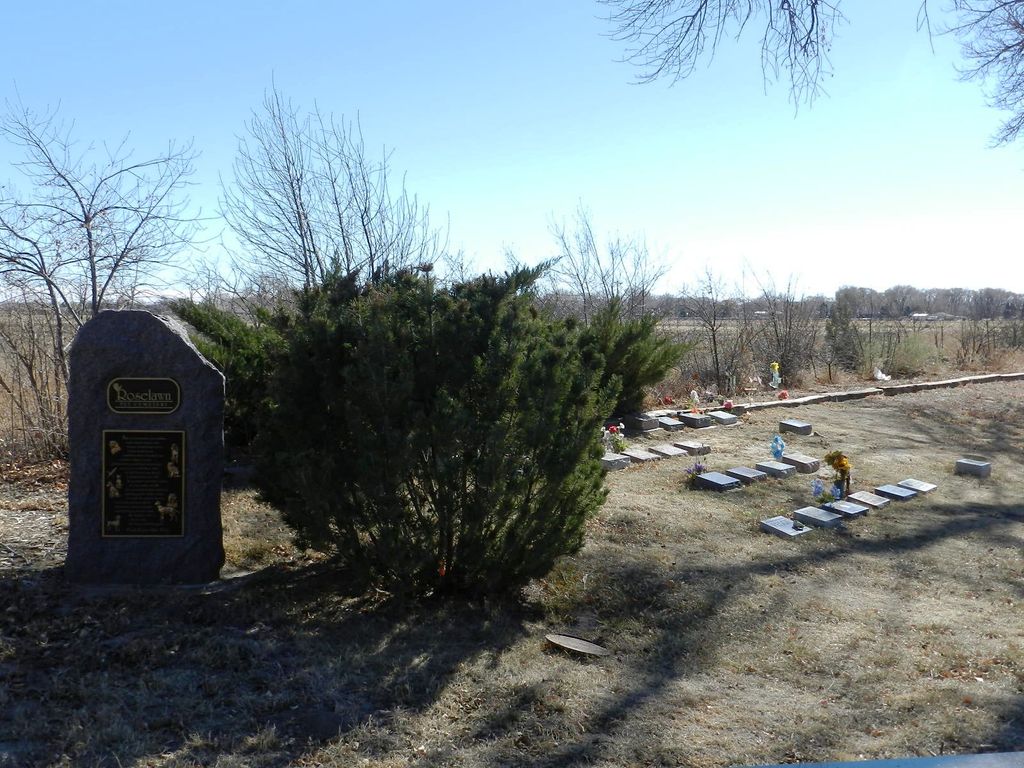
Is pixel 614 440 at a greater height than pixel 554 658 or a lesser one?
greater

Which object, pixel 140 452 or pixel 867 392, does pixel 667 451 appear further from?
pixel 140 452

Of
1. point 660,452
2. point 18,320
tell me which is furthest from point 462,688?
point 18,320

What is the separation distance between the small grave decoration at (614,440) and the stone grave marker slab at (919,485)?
272 centimetres

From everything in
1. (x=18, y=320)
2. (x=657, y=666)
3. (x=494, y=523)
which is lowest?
(x=657, y=666)

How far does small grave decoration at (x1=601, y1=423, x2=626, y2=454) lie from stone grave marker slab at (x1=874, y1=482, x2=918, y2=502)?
2.53 meters

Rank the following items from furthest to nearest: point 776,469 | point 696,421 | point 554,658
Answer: point 696,421, point 776,469, point 554,658

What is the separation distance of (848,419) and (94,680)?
9.72m

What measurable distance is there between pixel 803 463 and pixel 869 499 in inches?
42.7

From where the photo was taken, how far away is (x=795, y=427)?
9.66m

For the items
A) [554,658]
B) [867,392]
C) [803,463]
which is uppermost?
[867,392]

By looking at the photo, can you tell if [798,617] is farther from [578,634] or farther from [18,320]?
[18,320]

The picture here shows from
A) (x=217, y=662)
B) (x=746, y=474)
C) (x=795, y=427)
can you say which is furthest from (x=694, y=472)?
(x=217, y=662)

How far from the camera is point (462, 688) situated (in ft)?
11.4

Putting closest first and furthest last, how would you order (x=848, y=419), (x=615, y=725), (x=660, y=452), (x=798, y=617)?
(x=615, y=725) → (x=798, y=617) → (x=660, y=452) → (x=848, y=419)
